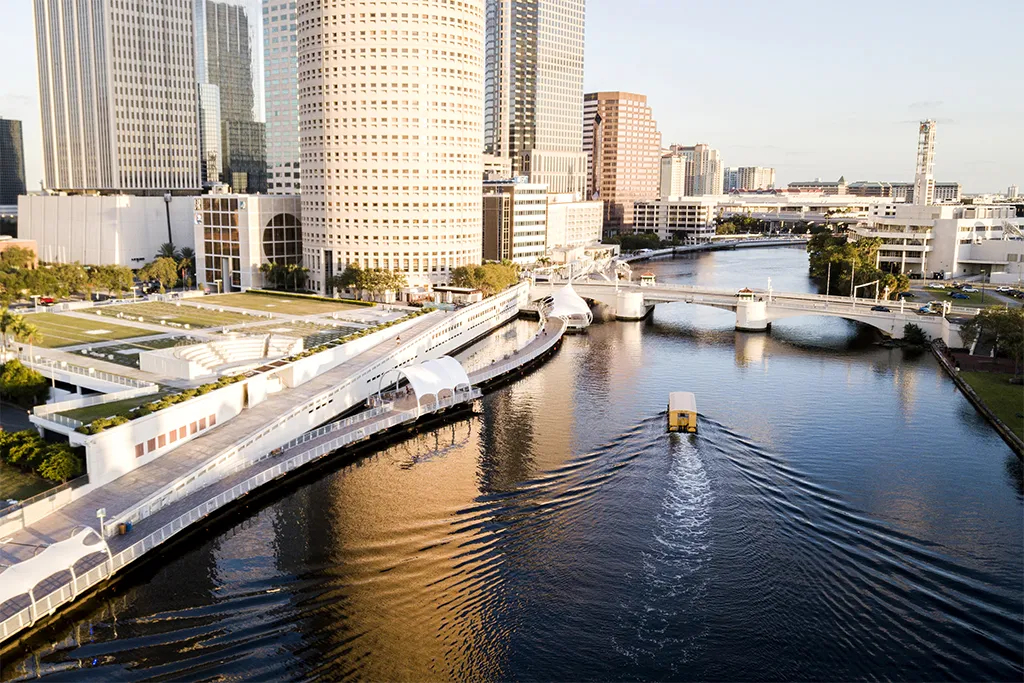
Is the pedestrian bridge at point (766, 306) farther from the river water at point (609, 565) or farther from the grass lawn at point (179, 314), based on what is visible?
the grass lawn at point (179, 314)

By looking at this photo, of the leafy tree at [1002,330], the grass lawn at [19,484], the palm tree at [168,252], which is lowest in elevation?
the grass lawn at [19,484]

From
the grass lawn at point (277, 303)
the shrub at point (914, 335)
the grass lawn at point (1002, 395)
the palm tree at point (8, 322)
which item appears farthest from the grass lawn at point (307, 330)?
the shrub at point (914, 335)

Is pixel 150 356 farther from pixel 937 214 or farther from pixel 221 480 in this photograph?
pixel 937 214

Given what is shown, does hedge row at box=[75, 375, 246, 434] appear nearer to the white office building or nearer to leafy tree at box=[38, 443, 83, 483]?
leafy tree at box=[38, 443, 83, 483]

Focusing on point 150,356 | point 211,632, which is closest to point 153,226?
point 150,356

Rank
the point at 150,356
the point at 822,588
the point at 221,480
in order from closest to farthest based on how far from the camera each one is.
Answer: the point at 822,588, the point at 221,480, the point at 150,356

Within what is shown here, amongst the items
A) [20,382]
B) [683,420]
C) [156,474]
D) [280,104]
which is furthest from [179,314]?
[280,104]

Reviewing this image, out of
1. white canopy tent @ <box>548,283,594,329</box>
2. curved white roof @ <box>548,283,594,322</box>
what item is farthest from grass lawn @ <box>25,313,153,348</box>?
white canopy tent @ <box>548,283,594,329</box>
